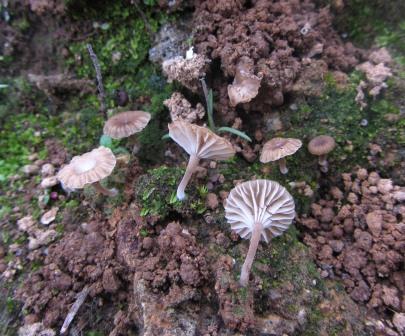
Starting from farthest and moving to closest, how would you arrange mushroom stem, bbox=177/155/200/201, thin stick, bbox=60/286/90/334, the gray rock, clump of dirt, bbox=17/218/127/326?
the gray rock, mushroom stem, bbox=177/155/200/201, clump of dirt, bbox=17/218/127/326, thin stick, bbox=60/286/90/334

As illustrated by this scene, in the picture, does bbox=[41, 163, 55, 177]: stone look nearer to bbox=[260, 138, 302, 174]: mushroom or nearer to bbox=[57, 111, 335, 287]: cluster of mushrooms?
bbox=[57, 111, 335, 287]: cluster of mushrooms

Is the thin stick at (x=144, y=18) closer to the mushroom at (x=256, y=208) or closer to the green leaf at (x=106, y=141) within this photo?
the green leaf at (x=106, y=141)

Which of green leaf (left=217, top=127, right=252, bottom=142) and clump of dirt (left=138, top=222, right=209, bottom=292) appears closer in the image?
clump of dirt (left=138, top=222, right=209, bottom=292)

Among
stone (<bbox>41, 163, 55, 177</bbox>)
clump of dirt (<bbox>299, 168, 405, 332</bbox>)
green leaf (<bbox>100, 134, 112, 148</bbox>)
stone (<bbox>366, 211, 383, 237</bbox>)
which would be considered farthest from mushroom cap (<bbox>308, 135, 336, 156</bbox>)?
stone (<bbox>41, 163, 55, 177</bbox>)

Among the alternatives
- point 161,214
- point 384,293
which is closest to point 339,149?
point 384,293

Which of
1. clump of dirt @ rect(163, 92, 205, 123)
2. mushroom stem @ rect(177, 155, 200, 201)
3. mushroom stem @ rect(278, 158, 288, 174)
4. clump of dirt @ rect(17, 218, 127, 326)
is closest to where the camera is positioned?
clump of dirt @ rect(17, 218, 127, 326)

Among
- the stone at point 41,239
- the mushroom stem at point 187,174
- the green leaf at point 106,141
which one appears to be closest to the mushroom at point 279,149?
the mushroom stem at point 187,174

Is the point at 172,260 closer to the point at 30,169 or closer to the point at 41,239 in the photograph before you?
the point at 41,239

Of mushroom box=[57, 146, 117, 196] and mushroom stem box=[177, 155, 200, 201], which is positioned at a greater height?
mushroom box=[57, 146, 117, 196]

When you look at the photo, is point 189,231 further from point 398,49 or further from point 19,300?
point 398,49
